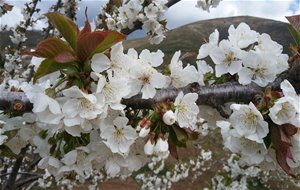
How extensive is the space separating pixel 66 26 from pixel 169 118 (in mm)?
429

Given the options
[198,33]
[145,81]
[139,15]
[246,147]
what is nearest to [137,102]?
[145,81]

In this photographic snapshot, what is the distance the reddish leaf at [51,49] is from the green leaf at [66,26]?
3cm

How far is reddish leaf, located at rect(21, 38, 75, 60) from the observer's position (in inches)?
48.3

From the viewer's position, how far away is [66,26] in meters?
1.25

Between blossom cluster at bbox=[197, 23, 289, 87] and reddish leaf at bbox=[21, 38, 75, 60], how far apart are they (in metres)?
0.53

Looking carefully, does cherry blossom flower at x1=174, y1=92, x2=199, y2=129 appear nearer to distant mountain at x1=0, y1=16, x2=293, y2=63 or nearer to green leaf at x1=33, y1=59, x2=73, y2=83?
green leaf at x1=33, y1=59, x2=73, y2=83

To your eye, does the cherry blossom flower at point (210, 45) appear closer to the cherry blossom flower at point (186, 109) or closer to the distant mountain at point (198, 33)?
the cherry blossom flower at point (186, 109)

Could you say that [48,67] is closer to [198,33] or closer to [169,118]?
[169,118]

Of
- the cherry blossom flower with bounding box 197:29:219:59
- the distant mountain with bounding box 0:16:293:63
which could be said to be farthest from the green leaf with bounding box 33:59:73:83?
the distant mountain with bounding box 0:16:293:63

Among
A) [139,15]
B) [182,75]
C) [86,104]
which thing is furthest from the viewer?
[139,15]

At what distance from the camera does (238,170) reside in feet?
24.5

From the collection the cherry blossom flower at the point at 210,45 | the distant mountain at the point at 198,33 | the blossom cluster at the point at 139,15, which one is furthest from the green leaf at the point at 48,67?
the distant mountain at the point at 198,33

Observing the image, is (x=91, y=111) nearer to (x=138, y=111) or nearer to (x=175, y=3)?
(x=138, y=111)

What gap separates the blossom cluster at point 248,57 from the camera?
55.0 inches
